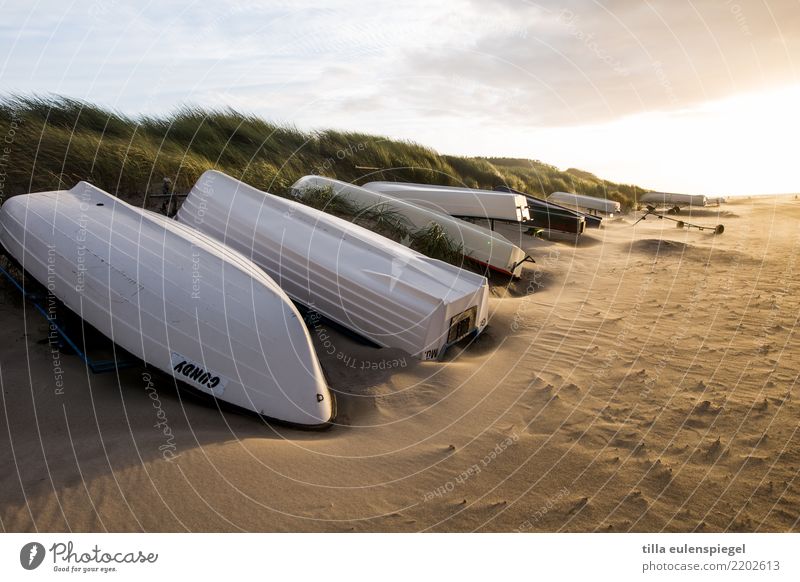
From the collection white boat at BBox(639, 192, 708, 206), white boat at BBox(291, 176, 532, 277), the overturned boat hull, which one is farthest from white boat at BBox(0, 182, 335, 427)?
white boat at BBox(639, 192, 708, 206)

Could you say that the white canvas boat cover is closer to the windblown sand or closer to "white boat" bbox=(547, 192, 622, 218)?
"white boat" bbox=(547, 192, 622, 218)

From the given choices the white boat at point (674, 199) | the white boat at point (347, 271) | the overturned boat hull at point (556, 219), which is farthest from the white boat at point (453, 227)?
the white boat at point (674, 199)

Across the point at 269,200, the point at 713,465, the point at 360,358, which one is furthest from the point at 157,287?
the point at 713,465

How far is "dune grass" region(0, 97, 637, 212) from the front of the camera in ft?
31.9

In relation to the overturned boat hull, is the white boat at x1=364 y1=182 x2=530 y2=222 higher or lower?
higher

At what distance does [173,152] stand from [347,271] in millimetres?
6649

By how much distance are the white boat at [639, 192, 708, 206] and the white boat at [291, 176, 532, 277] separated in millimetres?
19011

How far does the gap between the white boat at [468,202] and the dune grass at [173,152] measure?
7.66 ft

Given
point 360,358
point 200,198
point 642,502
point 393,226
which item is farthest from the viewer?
point 393,226

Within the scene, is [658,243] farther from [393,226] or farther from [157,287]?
[157,287]

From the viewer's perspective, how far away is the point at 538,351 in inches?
281

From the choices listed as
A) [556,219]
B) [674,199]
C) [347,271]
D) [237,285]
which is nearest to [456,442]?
[237,285]

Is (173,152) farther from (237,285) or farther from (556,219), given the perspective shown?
(556,219)

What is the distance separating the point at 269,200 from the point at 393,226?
3.34m
